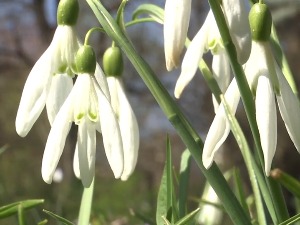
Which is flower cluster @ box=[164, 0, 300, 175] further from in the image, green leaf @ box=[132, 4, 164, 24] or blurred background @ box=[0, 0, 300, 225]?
blurred background @ box=[0, 0, 300, 225]

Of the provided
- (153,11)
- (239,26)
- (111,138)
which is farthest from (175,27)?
(153,11)

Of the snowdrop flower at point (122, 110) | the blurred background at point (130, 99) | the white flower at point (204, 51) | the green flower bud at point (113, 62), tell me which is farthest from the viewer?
the blurred background at point (130, 99)

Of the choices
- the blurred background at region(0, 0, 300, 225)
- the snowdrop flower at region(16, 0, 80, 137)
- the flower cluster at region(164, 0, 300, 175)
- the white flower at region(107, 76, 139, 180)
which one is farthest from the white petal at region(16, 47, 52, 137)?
the blurred background at region(0, 0, 300, 225)

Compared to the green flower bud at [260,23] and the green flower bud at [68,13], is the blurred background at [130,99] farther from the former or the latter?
the green flower bud at [260,23]

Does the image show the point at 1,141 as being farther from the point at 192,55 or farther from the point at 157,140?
the point at 192,55

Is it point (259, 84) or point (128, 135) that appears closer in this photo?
point (259, 84)

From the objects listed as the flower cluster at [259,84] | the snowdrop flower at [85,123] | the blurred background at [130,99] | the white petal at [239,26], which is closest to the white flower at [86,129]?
the snowdrop flower at [85,123]

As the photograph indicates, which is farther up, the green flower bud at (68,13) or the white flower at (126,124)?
the green flower bud at (68,13)

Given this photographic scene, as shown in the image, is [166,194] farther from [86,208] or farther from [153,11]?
[153,11]
